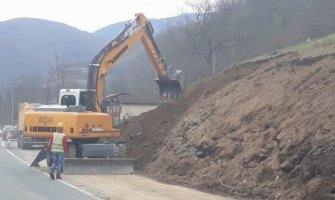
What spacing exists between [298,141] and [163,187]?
4131 mm

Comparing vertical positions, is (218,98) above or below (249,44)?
below

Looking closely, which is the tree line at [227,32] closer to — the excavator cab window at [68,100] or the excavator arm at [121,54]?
the excavator arm at [121,54]

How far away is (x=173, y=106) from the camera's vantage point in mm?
29484

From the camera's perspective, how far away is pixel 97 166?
75.2ft

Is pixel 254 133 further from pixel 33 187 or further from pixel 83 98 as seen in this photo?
pixel 83 98

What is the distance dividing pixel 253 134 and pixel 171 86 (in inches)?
452

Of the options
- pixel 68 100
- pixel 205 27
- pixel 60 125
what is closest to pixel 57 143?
pixel 60 125

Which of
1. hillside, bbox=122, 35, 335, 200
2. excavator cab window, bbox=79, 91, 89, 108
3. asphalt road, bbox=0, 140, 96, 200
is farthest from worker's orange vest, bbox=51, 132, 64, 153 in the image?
excavator cab window, bbox=79, 91, 89, 108

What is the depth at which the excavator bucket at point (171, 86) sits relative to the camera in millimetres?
30359

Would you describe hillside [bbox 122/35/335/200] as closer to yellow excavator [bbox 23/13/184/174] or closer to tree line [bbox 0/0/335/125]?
yellow excavator [bbox 23/13/184/174]

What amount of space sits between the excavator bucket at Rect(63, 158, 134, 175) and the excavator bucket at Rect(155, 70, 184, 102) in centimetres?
783

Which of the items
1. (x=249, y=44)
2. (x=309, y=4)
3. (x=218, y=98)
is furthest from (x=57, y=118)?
(x=249, y=44)

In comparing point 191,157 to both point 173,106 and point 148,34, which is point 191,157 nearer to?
point 173,106

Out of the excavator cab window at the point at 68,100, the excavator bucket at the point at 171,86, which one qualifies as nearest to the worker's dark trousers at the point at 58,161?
the excavator cab window at the point at 68,100
